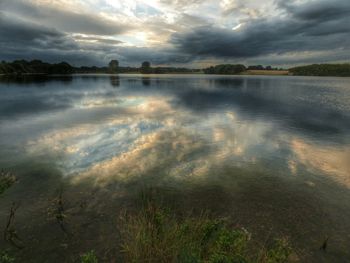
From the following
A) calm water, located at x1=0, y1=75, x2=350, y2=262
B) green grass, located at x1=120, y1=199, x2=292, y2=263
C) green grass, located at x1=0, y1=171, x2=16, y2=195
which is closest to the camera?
green grass, located at x1=120, y1=199, x2=292, y2=263

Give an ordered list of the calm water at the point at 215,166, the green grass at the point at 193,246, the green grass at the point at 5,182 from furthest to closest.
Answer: the calm water at the point at 215,166 < the green grass at the point at 5,182 < the green grass at the point at 193,246

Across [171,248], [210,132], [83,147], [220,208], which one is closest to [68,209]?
[171,248]

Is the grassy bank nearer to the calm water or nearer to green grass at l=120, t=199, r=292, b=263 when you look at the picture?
green grass at l=120, t=199, r=292, b=263

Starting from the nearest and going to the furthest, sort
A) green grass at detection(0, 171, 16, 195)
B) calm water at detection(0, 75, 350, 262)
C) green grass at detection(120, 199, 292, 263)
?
green grass at detection(120, 199, 292, 263)
green grass at detection(0, 171, 16, 195)
calm water at detection(0, 75, 350, 262)

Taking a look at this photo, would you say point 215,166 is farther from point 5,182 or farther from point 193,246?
point 5,182

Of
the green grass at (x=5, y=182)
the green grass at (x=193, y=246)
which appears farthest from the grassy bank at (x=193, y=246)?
the green grass at (x=5, y=182)

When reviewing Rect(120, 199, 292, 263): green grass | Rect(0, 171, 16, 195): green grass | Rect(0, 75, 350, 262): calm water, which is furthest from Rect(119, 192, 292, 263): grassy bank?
Rect(0, 171, 16, 195): green grass

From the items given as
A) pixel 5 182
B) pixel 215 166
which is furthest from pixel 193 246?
pixel 215 166

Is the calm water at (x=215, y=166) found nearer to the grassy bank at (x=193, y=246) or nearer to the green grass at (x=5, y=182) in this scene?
the green grass at (x=5, y=182)

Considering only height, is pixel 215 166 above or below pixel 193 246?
below

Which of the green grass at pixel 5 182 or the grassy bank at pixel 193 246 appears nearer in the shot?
the grassy bank at pixel 193 246

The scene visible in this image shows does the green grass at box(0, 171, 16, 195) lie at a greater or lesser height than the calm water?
greater

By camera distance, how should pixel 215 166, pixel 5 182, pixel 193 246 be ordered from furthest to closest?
pixel 215 166 → pixel 5 182 → pixel 193 246

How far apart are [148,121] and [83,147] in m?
13.9
